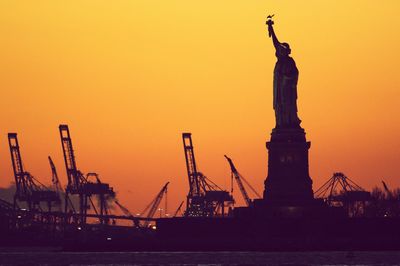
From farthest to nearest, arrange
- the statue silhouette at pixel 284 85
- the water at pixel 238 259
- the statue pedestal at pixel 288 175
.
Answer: the statue silhouette at pixel 284 85 → the statue pedestal at pixel 288 175 → the water at pixel 238 259

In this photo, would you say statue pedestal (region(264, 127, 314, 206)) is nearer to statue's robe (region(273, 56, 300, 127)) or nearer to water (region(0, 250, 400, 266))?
statue's robe (region(273, 56, 300, 127))

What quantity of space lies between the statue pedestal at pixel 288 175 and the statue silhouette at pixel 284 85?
9.30 feet

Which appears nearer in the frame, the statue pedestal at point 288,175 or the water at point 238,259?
the water at point 238,259

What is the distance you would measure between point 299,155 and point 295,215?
514 cm

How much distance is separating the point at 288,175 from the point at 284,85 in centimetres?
877

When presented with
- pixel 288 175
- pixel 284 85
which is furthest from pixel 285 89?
pixel 288 175

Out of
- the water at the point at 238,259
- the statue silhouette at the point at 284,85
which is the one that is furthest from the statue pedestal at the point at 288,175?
the water at the point at 238,259

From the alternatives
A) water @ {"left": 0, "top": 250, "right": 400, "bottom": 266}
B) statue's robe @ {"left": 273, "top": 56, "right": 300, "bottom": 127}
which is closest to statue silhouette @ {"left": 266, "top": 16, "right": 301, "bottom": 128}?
statue's robe @ {"left": 273, "top": 56, "right": 300, "bottom": 127}

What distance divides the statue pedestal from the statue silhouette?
2.84 meters

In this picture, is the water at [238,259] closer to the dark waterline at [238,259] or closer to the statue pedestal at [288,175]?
the dark waterline at [238,259]

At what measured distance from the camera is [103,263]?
103812 millimetres

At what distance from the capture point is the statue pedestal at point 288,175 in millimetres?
122125

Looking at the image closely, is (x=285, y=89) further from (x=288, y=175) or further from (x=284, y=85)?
(x=288, y=175)

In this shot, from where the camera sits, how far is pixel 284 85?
126188mm
